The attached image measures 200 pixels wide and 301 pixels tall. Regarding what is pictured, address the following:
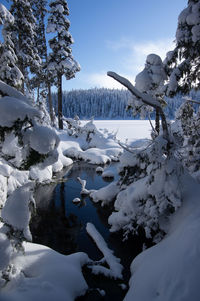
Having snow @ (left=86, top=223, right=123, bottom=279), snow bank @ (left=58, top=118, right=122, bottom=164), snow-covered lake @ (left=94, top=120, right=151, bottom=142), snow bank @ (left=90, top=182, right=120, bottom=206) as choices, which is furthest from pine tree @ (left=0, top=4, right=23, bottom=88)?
snow-covered lake @ (left=94, top=120, right=151, bottom=142)

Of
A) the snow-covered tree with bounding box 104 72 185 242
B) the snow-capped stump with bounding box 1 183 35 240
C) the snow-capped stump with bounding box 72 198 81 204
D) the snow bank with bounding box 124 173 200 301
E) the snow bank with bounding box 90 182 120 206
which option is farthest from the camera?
the snow-capped stump with bounding box 72 198 81 204

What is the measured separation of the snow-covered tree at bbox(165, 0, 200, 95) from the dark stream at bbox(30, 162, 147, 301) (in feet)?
18.2

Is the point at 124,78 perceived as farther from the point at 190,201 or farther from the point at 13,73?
the point at 13,73

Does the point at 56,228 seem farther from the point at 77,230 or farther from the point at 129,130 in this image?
the point at 129,130

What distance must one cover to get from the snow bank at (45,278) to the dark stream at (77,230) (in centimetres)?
48

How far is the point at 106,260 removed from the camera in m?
5.95

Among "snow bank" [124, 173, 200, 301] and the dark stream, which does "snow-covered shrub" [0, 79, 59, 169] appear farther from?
the dark stream

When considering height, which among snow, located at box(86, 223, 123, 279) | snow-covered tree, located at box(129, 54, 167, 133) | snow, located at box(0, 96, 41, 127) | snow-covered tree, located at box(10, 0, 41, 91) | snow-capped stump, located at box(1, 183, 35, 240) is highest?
snow-covered tree, located at box(10, 0, 41, 91)

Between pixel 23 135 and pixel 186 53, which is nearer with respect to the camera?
pixel 23 135

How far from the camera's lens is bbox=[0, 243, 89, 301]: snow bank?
383cm

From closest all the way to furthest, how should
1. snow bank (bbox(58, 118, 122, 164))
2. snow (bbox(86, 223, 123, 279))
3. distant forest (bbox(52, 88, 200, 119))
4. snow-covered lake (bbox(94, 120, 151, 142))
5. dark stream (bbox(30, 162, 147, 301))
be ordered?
dark stream (bbox(30, 162, 147, 301)) < snow (bbox(86, 223, 123, 279)) < snow bank (bbox(58, 118, 122, 164)) < snow-covered lake (bbox(94, 120, 151, 142)) < distant forest (bbox(52, 88, 200, 119))

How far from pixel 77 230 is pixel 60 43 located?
59.8 feet

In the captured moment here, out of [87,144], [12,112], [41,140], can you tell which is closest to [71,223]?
[41,140]

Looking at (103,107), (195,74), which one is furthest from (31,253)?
(103,107)
